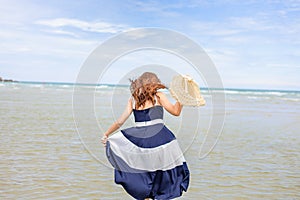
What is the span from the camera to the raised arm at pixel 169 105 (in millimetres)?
4152

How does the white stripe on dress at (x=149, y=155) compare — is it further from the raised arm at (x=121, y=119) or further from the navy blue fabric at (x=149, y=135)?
the raised arm at (x=121, y=119)

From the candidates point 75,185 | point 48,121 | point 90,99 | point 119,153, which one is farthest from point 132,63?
point 48,121

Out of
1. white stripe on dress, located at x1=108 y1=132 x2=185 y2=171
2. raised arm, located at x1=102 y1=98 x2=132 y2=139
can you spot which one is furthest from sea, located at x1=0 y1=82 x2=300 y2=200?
white stripe on dress, located at x1=108 y1=132 x2=185 y2=171

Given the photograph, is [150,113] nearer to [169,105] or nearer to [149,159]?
[169,105]

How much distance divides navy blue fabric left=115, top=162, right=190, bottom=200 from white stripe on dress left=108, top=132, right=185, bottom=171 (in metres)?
0.06

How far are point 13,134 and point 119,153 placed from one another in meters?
4.99

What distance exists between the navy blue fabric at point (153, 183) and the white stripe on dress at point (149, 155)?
65 mm

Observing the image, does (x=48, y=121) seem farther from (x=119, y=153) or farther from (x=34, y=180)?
(x=119, y=153)

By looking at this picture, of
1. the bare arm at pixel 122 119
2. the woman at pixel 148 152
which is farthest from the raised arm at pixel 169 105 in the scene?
the bare arm at pixel 122 119

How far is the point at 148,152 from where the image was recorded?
4293 millimetres

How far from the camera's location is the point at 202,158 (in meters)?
7.16

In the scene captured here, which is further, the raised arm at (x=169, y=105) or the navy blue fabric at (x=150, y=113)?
the navy blue fabric at (x=150, y=113)

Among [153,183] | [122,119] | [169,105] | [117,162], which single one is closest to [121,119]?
[122,119]

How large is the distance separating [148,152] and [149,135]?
0.59ft
